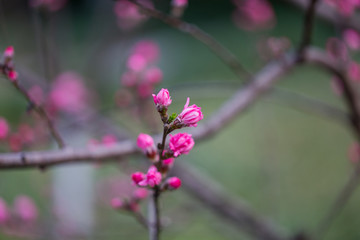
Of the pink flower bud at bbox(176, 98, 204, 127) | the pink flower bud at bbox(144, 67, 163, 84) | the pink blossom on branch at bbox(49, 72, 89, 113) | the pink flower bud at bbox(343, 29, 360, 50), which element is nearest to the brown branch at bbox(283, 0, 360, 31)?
the pink flower bud at bbox(343, 29, 360, 50)

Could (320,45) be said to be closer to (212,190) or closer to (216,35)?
(216,35)

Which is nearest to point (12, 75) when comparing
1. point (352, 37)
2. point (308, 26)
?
point (308, 26)

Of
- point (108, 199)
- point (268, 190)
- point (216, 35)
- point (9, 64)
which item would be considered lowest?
point (216, 35)

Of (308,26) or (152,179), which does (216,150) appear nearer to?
(308,26)

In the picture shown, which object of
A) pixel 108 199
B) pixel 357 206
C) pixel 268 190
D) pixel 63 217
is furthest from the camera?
pixel 357 206

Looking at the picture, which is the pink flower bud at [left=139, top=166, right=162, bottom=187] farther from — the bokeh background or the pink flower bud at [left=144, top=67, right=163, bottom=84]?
the bokeh background

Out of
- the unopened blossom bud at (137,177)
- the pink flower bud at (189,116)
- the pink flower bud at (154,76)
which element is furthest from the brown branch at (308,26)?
the unopened blossom bud at (137,177)

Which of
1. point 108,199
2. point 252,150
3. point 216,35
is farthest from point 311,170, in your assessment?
point 216,35
